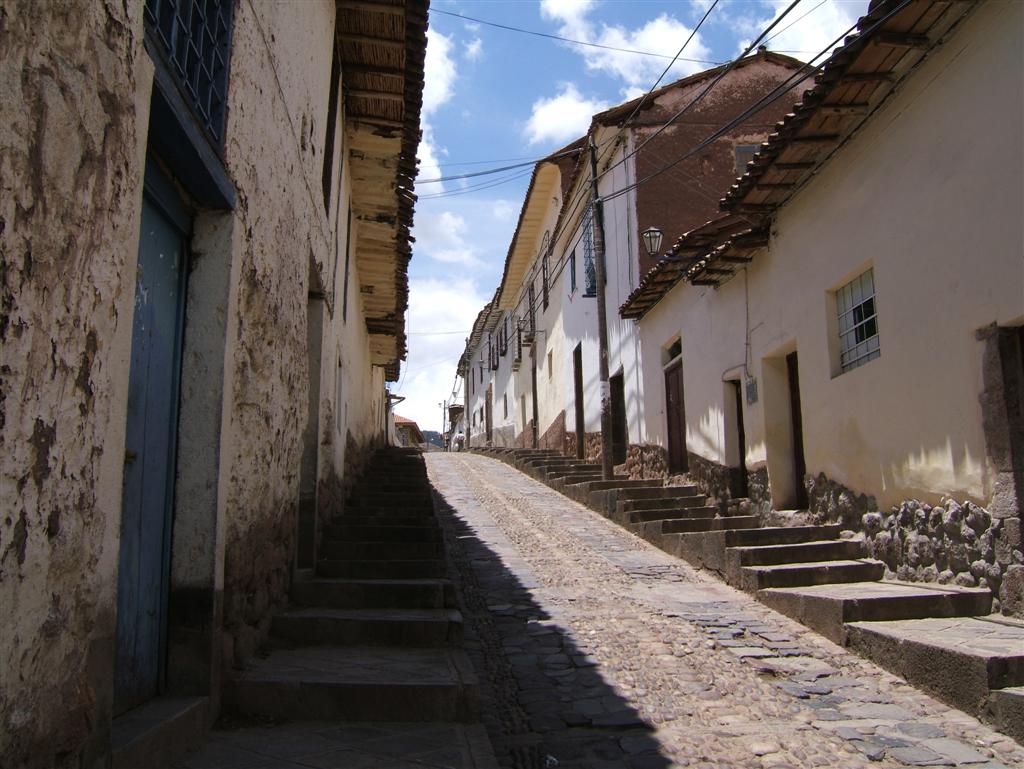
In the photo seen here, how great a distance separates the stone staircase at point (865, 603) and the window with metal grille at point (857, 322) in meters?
1.54

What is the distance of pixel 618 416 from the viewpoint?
638 inches

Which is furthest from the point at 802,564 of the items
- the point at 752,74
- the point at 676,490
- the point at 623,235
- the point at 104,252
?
the point at 752,74

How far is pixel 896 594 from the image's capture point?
577 cm

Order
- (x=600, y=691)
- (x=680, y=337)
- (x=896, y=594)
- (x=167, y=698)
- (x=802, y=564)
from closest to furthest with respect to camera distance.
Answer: (x=167, y=698) < (x=600, y=691) < (x=896, y=594) < (x=802, y=564) < (x=680, y=337)

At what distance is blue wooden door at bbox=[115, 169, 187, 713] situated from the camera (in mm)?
2988

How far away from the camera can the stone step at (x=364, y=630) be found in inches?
188

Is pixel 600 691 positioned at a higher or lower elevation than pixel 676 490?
lower

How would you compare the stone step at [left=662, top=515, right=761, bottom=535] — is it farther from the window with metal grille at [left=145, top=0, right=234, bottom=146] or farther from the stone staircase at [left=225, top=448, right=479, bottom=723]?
the window with metal grille at [left=145, top=0, right=234, bottom=146]

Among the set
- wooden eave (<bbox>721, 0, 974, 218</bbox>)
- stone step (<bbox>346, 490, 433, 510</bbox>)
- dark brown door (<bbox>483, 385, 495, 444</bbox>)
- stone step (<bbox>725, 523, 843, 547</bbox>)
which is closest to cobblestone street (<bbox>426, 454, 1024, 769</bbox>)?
stone step (<bbox>725, 523, 843, 547</bbox>)

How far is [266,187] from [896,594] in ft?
15.8

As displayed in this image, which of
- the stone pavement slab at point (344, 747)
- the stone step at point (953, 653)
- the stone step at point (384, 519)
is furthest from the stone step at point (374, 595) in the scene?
the stone step at point (953, 653)

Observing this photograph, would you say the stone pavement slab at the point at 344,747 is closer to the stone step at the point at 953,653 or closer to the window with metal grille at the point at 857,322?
the stone step at the point at 953,653

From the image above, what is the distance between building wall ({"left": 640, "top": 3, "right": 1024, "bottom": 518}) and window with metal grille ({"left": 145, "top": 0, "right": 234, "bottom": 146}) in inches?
177

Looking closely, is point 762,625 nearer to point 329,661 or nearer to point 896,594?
point 896,594
